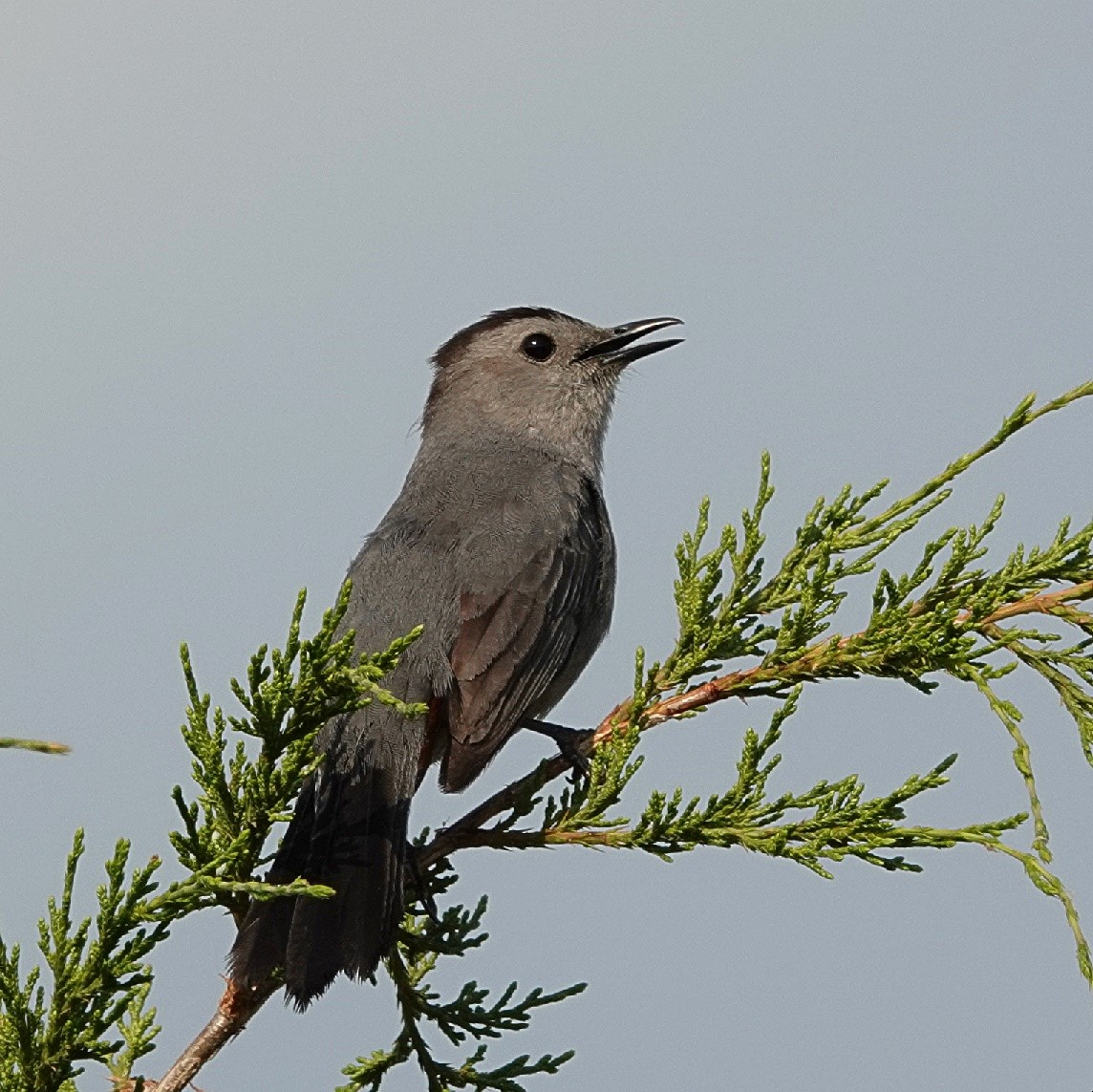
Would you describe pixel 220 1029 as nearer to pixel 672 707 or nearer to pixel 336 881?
pixel 336 881

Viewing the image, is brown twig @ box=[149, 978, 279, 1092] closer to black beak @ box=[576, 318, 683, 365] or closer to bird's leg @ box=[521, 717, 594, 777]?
bird's leg @ box=[521, 717, 594, 777]

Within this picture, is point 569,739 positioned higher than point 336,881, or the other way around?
point 569,739

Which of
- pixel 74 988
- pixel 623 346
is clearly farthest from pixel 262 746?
pixel 623 346

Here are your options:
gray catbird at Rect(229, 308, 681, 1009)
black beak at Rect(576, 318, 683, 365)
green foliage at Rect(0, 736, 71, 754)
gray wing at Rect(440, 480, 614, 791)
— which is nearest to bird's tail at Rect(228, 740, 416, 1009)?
gray catbird at Rect(229, 308, 681, 1009)

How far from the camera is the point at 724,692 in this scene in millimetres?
3826

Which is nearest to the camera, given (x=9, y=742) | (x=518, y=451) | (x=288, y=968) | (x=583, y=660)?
(x=9, y=742)

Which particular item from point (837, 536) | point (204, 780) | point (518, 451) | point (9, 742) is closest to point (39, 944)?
point (204, 780)

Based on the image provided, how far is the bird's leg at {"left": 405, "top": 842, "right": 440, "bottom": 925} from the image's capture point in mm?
4047

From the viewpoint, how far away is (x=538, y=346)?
22.7 feet

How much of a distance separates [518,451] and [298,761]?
3.17 meters

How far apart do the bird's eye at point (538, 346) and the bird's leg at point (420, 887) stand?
3.24 m

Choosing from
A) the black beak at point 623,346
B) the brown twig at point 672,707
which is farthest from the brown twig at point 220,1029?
the black beak at point 623,346

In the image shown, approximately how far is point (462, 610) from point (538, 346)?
2.50 metres

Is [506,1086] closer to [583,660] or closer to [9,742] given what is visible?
[583,660]
